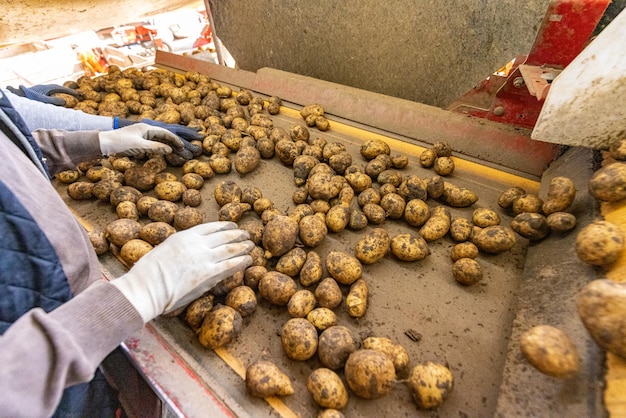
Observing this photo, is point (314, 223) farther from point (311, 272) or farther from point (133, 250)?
point (133, 250)

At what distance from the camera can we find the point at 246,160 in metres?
1.93

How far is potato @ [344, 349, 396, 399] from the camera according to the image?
0.98 m

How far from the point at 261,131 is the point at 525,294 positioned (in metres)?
1.77

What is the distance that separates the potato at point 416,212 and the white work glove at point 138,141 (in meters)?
1.43

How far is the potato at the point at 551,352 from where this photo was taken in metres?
0.82

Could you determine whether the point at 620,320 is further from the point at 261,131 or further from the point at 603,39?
the point at 261,131

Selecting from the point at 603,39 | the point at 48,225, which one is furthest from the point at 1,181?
the point at 603,39

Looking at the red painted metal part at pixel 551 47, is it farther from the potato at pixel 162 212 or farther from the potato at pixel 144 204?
the potato at pixel 144 204

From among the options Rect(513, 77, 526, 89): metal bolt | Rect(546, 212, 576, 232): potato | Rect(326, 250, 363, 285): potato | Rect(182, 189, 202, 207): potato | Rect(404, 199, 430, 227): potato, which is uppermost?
Rect(513, 77, 526, 89): metal bolt

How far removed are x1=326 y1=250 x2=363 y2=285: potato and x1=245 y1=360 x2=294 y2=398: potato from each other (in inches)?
17.6

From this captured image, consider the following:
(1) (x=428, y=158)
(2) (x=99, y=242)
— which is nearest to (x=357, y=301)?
(1) (x=428, y=158)

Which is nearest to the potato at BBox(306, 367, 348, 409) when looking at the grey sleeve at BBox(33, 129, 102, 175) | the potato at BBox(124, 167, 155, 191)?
the potato at BBox(124, 167, 155, 191)

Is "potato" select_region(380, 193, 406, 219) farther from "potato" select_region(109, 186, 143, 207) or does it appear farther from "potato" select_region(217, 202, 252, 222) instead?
"potato" select_region(109, 186, 143, 207)

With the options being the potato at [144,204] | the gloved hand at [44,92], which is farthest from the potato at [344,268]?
the gloved hand at [44,92]
